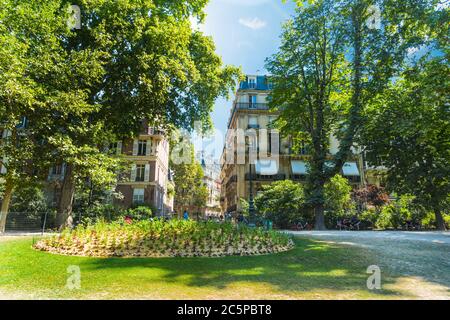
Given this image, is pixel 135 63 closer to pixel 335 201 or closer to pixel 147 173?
pixel 335 201

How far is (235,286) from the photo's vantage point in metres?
5.31

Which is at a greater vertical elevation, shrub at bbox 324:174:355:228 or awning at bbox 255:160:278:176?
awning at bbox 255:160:278:176

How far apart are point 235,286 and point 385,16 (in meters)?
20.3

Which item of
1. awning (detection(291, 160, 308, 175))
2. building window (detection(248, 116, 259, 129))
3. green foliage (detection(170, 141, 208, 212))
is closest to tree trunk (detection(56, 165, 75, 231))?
building window (detection(248, 116, 259, 129))

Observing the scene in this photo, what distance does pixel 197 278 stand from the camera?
5.85 metres

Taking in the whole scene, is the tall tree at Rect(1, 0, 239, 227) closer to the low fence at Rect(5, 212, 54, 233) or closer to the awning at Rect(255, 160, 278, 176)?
the low fence at Rect(5, 212, 54, 233)

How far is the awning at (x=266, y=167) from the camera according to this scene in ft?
130

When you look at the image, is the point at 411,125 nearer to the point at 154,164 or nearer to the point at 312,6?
the point at 312,6

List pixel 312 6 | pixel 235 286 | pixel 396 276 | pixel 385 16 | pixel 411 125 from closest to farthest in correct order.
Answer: pixel 235 286 → pixel 396 276 → pixel 411 125 → pixel 385 16 → pixel 312 6

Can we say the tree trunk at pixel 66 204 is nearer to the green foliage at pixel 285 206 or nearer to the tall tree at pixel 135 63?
the tall tree at pixel 135 63

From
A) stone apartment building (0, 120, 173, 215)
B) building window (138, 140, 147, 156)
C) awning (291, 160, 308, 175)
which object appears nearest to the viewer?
stone apartment building (0, 120, 173, 215)

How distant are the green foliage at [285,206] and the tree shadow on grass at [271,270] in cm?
1464

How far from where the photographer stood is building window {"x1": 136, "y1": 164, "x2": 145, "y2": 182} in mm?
37969
